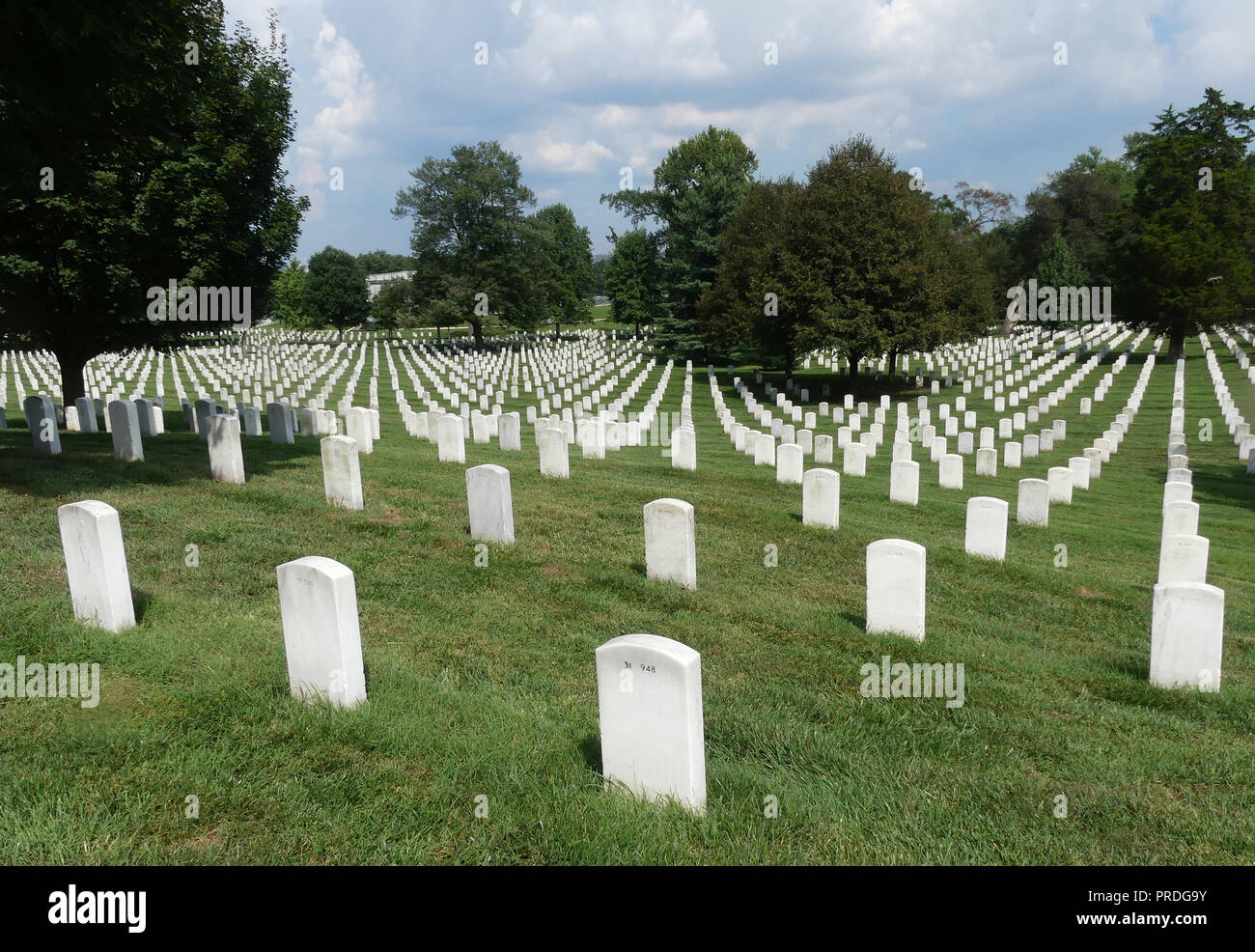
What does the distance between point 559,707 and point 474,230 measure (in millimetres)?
58740

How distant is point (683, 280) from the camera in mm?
50594

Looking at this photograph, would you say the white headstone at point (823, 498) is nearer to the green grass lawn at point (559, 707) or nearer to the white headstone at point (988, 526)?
the green grass lawn at point (559, 707)

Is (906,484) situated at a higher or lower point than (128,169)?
lower

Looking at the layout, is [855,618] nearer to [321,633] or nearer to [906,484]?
[321,633]

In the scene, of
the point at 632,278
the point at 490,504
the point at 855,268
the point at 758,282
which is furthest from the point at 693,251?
the point at 490,504

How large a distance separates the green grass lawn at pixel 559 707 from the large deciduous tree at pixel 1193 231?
37.4 m

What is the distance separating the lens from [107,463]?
36.6 feet

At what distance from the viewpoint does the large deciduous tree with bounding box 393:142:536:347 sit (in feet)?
194

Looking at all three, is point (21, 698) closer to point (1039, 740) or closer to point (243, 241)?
point (1039, 740)

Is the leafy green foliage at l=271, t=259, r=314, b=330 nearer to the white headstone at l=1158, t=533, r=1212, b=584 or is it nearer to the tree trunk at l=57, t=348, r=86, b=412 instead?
the tree trunk at l=57, t=348, r=86, b=412

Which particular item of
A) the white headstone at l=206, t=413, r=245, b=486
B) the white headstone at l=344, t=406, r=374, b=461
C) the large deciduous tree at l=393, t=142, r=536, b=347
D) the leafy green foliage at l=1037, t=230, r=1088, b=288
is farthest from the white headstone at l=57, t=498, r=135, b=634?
the leafy green foliage at l=1037, t=230, r=1088, b=288

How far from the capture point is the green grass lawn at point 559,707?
3602 mm
